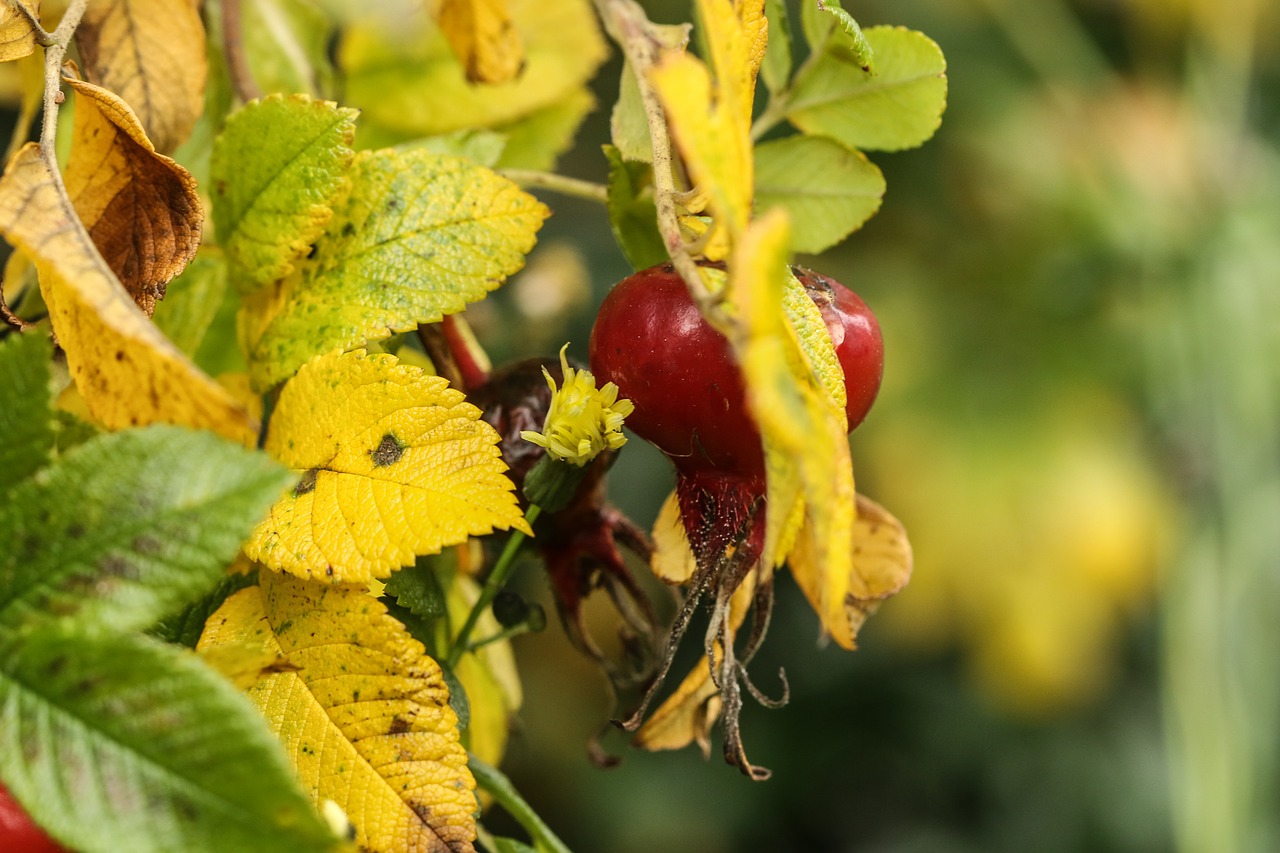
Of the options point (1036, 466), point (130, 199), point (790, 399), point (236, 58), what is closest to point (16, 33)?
point (130, 199)

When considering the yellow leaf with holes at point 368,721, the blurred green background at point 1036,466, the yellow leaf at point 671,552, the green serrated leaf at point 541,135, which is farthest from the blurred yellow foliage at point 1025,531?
the yellow leaf with holes at point 368,721

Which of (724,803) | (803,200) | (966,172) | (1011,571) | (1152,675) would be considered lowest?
(1152,675)

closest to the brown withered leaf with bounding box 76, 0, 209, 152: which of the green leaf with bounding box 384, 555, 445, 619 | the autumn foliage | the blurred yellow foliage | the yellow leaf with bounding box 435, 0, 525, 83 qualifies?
the autumn foliage

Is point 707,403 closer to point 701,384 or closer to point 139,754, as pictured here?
point 701,384

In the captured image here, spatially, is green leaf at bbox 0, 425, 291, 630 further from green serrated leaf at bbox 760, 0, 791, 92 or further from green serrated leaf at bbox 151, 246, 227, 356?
green serrated leaf at bbox 760, 0, 791, 92

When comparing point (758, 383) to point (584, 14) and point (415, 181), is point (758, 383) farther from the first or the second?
point (584, 14)

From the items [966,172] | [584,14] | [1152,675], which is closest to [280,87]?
[584,14]
